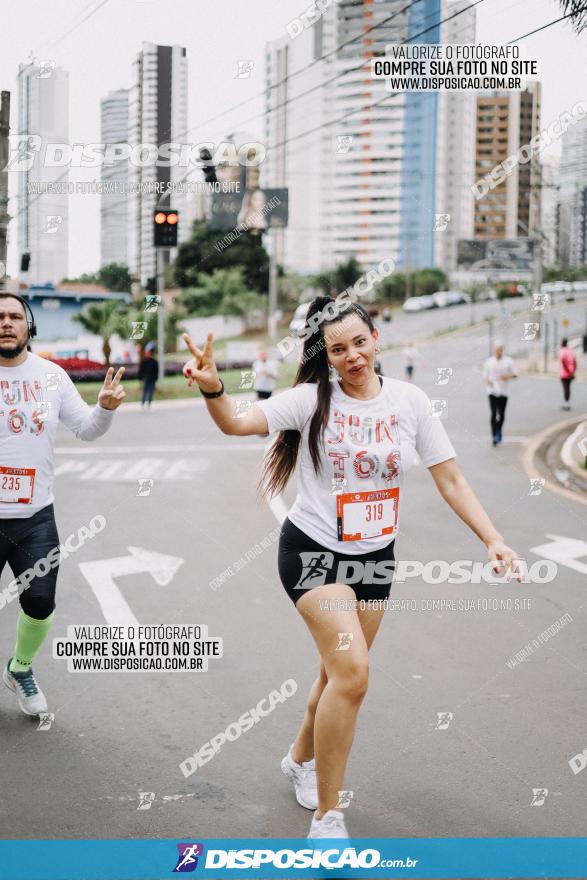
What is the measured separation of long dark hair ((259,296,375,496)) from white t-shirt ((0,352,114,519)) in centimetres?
90

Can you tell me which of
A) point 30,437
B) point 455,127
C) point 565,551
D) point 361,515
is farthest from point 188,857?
point 455,127

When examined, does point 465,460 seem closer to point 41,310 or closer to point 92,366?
point 92,366

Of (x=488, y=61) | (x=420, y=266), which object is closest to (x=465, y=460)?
(x=488, y=61)

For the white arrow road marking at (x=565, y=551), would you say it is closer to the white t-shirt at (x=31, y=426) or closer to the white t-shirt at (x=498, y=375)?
the white t-shirt at (x=31, y=426)

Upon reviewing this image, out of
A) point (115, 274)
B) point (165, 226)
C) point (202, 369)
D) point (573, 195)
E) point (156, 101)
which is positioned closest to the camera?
point (202, 369)

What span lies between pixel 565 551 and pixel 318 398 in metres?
5.29

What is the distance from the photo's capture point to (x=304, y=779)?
3553 mm

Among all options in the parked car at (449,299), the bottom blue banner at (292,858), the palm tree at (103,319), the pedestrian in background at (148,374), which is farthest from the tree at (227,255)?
the bottom blue banner at (292,858)

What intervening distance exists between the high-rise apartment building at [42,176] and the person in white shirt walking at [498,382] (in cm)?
671

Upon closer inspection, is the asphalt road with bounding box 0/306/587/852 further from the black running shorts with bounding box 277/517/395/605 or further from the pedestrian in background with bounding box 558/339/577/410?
the pedestrian in background with bounding box 558/339/577/410

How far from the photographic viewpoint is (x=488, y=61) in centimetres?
609

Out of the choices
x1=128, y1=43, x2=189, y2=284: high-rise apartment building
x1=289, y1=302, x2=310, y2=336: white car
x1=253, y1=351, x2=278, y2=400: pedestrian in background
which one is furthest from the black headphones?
x1=253, y1=351, x2=278, y2=400: pedestrian in background

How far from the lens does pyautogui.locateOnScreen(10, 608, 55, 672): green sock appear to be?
14.2ft

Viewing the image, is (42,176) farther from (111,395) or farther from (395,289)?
(395,289)
